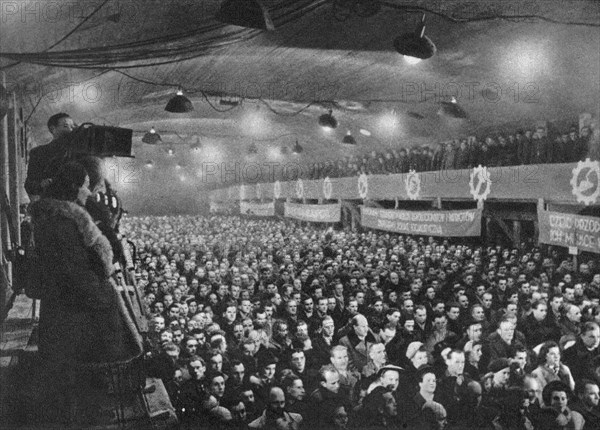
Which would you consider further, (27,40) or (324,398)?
(27,40)

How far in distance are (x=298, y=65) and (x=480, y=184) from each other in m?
4.58

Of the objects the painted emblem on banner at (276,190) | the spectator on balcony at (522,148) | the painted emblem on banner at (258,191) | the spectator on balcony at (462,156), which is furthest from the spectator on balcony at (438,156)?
the painted emblem on banner at (258,191)

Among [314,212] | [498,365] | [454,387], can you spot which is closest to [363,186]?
[314,212]

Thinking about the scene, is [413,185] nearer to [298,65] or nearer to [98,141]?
[298,65]

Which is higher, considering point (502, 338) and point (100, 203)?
point (100, 203)

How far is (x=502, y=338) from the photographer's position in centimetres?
722

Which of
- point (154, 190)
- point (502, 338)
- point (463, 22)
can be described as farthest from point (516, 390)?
point (154, 190)

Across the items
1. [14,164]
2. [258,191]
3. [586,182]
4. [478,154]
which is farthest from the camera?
[258,191]

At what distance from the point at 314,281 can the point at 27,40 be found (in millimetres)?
5833

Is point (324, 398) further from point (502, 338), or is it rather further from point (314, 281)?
point (314, 281)

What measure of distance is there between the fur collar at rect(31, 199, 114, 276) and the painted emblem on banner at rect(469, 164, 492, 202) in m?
8.89

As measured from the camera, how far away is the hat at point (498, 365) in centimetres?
639

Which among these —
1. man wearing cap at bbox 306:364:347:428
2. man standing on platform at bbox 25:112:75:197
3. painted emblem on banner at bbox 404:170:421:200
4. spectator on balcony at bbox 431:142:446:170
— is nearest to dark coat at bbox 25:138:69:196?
man standing on platform at bbox 25:112:75:197

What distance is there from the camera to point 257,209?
1747 centimetres
